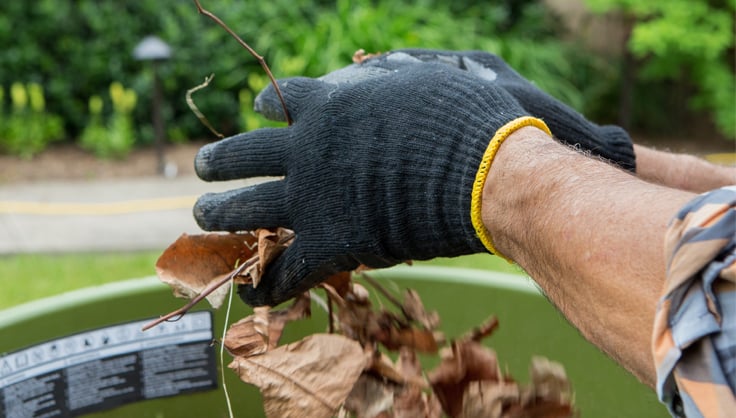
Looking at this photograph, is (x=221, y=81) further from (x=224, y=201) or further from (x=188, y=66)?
(x=224, y=201)

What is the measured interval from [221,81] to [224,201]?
4217mm

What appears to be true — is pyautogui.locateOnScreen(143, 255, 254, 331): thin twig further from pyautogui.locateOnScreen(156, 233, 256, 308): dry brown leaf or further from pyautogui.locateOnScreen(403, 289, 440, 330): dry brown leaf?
pyautogui.locateOnScreen(403, 289, 440, 330): dry brown leaf

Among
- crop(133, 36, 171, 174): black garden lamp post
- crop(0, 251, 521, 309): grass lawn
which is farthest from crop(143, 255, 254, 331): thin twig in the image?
crop(133, 36, 171, 174): black garden lamp post

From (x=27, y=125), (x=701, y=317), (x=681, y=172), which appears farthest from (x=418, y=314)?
(x=27, y=125)

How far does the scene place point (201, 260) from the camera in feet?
3.25

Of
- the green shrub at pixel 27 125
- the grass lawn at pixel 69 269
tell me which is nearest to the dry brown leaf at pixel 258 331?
the grass lawn at pixel 69 269

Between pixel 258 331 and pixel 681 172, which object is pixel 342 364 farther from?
pixel 681 172

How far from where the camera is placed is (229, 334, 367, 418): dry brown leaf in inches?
35.7

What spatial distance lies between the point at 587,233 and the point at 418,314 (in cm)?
51

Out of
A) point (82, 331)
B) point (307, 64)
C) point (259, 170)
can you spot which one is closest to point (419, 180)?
point (259, 170)

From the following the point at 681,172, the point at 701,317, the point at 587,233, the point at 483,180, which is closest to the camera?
the point at 701,317

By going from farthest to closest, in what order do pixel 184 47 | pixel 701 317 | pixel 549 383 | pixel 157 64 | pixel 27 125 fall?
pixel 184 47
pixel 27 125
pixel 157 64
pixel 549 383
pixel 701 317

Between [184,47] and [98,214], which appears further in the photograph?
[184,47]

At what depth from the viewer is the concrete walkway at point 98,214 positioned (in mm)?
3395
